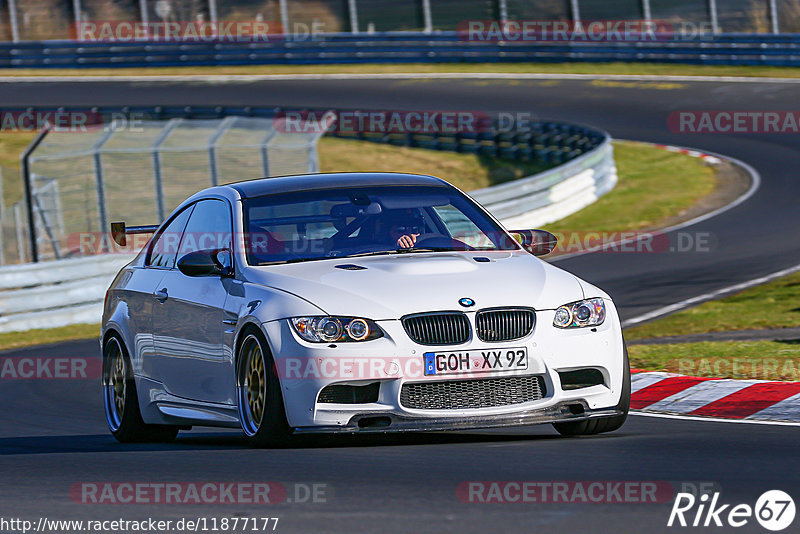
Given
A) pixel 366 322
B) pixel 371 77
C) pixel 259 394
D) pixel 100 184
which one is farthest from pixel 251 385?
pixel 371 77

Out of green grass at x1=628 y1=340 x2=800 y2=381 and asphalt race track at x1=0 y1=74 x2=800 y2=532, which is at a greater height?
asphalt race track at x1=0 y1=74 x2=800 y2=532

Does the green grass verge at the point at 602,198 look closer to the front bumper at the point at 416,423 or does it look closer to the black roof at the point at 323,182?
the black roof at the point at 323,182

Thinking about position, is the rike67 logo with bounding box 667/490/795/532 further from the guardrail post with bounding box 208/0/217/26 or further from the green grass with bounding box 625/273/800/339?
the guardrail post with bounding box 208/0/217/26

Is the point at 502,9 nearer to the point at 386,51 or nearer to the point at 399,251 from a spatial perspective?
the point at 386,51

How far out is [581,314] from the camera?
7262mm

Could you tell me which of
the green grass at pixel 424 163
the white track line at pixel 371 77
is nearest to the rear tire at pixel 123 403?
the green grass at pixel 424 163

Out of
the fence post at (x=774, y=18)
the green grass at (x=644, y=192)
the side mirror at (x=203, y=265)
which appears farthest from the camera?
the fence post at (x=774, y=18)

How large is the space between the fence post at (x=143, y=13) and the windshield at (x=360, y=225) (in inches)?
1461

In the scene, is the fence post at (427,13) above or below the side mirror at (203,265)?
below

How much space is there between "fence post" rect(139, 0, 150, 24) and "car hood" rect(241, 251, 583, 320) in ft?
125

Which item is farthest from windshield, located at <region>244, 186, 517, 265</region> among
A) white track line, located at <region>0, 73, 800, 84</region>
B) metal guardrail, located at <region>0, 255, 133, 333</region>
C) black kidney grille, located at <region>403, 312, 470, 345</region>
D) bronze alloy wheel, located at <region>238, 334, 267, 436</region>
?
white track line, located at <region>0, 73, 800, 84</region>

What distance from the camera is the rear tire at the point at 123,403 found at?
28.6 feet

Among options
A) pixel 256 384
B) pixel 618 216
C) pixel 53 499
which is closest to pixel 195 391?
pixel 256 384

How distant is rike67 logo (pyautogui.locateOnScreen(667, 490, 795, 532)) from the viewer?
5113 millimetres
